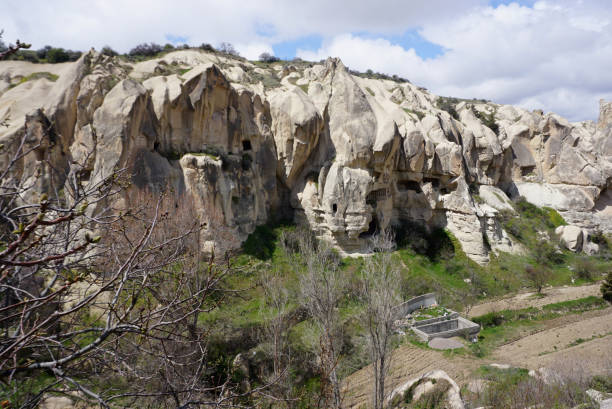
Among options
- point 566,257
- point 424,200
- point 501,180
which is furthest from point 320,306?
point 501,180

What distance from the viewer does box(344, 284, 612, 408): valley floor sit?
1142 centimetres

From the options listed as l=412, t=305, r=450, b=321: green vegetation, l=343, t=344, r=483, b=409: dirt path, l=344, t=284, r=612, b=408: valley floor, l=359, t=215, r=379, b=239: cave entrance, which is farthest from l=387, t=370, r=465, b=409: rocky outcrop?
l=359, t=215, r=379, b=239: cave entrance

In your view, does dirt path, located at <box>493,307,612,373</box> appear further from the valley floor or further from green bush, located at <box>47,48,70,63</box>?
green bush, located at <box>47,48,70,63</box>

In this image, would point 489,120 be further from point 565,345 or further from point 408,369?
point 408,369

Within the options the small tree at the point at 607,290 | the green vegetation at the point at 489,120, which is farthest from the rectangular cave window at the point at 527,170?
the small tree at the point at 607,290

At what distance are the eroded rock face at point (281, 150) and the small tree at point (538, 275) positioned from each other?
2177 mm

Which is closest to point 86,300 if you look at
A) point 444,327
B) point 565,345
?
point 444,327

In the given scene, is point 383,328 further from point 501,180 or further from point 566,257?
point 501,180

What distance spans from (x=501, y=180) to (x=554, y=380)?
79.0 feet

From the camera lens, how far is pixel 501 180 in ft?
97.7

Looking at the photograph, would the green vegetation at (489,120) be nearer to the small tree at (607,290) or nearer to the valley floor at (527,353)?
the small tree at (607,290)

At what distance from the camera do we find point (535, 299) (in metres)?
19.3

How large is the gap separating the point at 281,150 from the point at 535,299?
16346mm

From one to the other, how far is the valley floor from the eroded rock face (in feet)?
18.9
